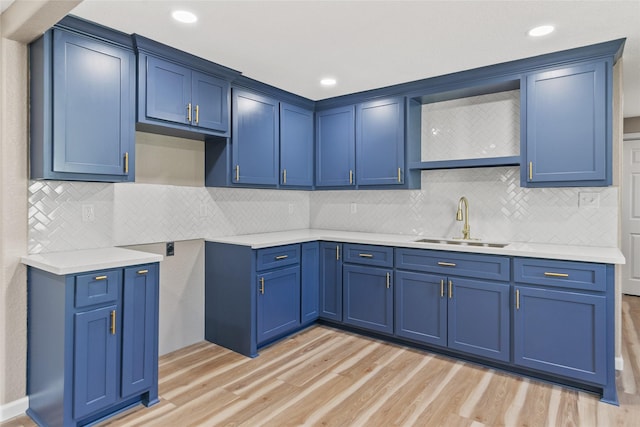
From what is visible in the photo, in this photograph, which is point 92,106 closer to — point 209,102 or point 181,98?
point 181,98

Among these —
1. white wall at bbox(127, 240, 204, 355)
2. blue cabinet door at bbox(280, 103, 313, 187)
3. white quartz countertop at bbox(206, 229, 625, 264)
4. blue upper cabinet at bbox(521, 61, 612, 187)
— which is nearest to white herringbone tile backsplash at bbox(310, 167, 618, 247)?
white quartz countertop at bbox(206, 229, 625, 264)

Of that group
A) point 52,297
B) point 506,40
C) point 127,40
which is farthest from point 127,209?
point 506,40

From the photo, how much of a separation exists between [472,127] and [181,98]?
253 centimetres

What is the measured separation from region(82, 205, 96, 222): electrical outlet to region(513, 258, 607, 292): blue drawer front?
299 centimetres

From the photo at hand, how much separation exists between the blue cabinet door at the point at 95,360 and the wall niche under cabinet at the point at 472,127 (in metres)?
3.02

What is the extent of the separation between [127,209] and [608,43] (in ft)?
11.8

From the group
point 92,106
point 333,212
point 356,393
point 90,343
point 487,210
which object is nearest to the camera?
point 90,343

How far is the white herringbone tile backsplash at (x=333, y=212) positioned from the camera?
100 inches

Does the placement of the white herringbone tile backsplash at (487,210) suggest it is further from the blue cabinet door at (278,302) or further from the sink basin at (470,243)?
the blue cabinet door at (278,302)

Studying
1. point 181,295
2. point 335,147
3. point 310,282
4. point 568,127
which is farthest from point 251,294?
point 568,127

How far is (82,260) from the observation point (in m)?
2.15

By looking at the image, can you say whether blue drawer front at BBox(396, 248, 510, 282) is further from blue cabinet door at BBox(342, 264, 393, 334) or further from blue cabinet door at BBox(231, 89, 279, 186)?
blue cabinet door at BBox(231, 89, 279, 186)

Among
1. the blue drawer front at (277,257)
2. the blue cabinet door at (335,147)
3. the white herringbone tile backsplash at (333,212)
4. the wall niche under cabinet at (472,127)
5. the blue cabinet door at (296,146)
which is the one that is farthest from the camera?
the blue cabinet door at (335,147)

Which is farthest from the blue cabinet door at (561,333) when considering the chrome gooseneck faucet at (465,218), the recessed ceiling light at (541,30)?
the recessed ceiling light at (541,30)
